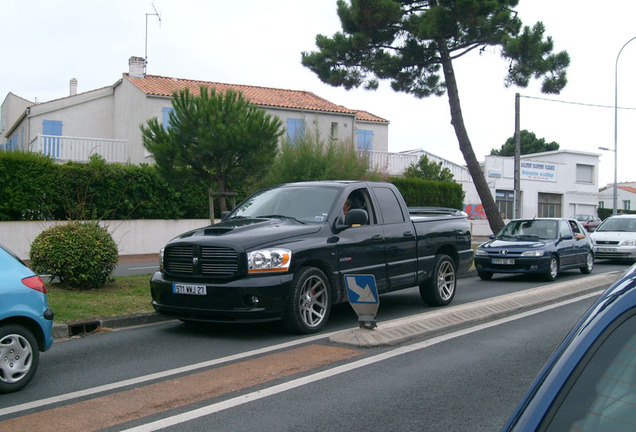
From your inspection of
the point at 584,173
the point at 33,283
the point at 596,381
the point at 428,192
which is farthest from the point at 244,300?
the point at 584,173

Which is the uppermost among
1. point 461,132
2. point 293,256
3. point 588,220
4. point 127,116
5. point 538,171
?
point 127,116

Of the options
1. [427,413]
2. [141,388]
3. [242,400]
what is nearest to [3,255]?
[141,388]

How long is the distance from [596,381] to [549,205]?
2074 inches

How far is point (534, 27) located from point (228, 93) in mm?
12428

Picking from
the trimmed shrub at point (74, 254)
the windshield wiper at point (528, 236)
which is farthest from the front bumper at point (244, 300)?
the windshield wiper at point (528, 236)

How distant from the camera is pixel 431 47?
23.6m

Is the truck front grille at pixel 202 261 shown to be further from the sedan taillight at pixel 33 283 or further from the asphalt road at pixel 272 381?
the sedan taillight at pixel 33 283

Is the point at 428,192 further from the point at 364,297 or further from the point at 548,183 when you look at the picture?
the point at 364,297

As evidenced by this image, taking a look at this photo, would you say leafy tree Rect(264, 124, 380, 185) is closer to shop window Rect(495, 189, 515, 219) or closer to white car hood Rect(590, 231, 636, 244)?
white car hood Rect(590, 231, 636, 244)

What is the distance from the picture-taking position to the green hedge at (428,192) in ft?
103

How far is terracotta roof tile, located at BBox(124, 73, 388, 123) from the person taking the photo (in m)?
35.1

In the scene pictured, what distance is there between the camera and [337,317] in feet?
31.5

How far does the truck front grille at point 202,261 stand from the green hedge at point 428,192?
23173mm

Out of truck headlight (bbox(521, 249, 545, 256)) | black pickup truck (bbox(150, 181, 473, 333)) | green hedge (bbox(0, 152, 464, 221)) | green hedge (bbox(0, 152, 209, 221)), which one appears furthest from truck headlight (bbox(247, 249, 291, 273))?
green hedge (bbox(0, 152, 209, 221))
